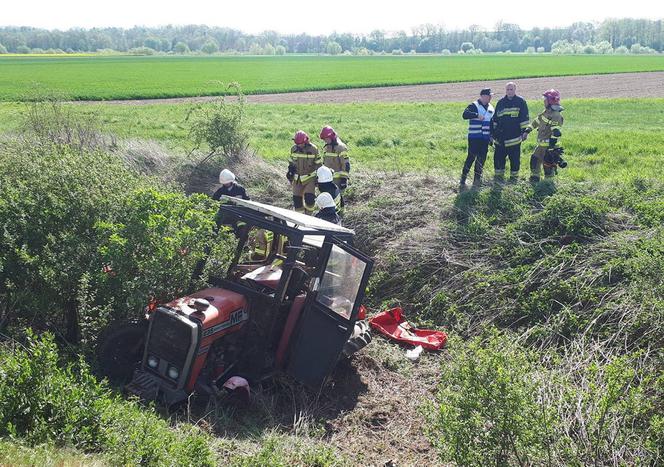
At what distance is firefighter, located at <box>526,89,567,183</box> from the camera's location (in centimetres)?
1202

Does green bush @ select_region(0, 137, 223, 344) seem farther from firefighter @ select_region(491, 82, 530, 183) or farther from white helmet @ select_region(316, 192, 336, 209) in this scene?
firefighter @ select_region(491, 82, 530, 183)

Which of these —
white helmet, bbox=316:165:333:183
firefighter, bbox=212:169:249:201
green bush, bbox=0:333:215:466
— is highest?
white helmet, bbox=316:165:333:183

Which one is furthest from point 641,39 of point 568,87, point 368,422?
point 368,422

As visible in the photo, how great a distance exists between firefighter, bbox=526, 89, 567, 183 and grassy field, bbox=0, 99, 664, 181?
1.72ft

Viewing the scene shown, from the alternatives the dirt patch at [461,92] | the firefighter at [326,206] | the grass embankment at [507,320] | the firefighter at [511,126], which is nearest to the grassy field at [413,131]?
the grass embankment at [507,320]

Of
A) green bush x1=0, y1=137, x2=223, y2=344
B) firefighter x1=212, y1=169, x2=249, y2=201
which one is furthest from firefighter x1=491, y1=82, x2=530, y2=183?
green bush x1=0, y1=137, x2=223, y2=344

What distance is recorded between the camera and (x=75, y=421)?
5059 mm

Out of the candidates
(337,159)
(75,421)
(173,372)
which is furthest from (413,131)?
(75,421)

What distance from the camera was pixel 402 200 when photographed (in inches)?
464

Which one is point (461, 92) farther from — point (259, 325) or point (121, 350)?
point (121, 350)

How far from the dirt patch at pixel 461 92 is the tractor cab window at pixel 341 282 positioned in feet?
91.1

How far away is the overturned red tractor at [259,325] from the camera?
20.9ft

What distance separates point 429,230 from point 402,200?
1.31 m

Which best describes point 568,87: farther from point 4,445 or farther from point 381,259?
point 4,445
